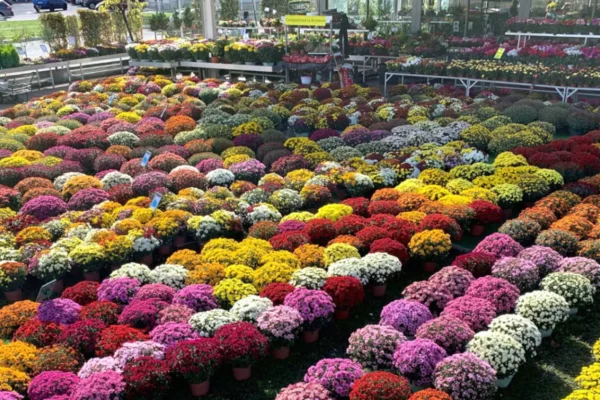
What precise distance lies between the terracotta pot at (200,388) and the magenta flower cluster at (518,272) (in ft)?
12.2

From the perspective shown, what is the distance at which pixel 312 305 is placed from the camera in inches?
249

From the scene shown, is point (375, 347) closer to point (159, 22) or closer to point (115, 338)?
point (115, 338)

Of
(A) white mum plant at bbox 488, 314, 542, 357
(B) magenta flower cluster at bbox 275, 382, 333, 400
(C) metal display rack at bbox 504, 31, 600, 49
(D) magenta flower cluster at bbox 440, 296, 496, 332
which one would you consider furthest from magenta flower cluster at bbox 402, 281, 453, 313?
(C) metal display rack at bbox 504, 31, 600, 49

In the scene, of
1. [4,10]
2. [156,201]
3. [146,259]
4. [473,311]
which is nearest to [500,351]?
[473,311]

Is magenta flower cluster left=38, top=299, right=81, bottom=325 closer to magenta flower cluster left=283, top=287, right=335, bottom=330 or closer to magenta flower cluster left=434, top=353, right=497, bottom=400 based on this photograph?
magenta flower cluster left=283, top=287, right=335, bottom=330

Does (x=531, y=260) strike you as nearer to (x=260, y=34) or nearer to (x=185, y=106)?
(x=185, y=106)

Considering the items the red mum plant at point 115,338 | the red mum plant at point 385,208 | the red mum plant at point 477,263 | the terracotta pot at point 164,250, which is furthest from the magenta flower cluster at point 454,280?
the terracotta pot at point 164,250

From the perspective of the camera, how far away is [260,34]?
24156 millimetres

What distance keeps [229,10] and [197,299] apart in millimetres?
24756

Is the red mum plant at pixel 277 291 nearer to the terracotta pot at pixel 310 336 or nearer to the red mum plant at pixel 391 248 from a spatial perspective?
the terracotta pot at pixel 310 336

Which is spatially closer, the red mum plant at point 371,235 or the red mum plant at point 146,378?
the red mum plant at point 146,378

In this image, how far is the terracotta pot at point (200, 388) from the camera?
566 centimetres

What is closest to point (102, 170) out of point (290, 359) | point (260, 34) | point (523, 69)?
point (290, 359)

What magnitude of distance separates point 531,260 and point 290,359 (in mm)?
3326
